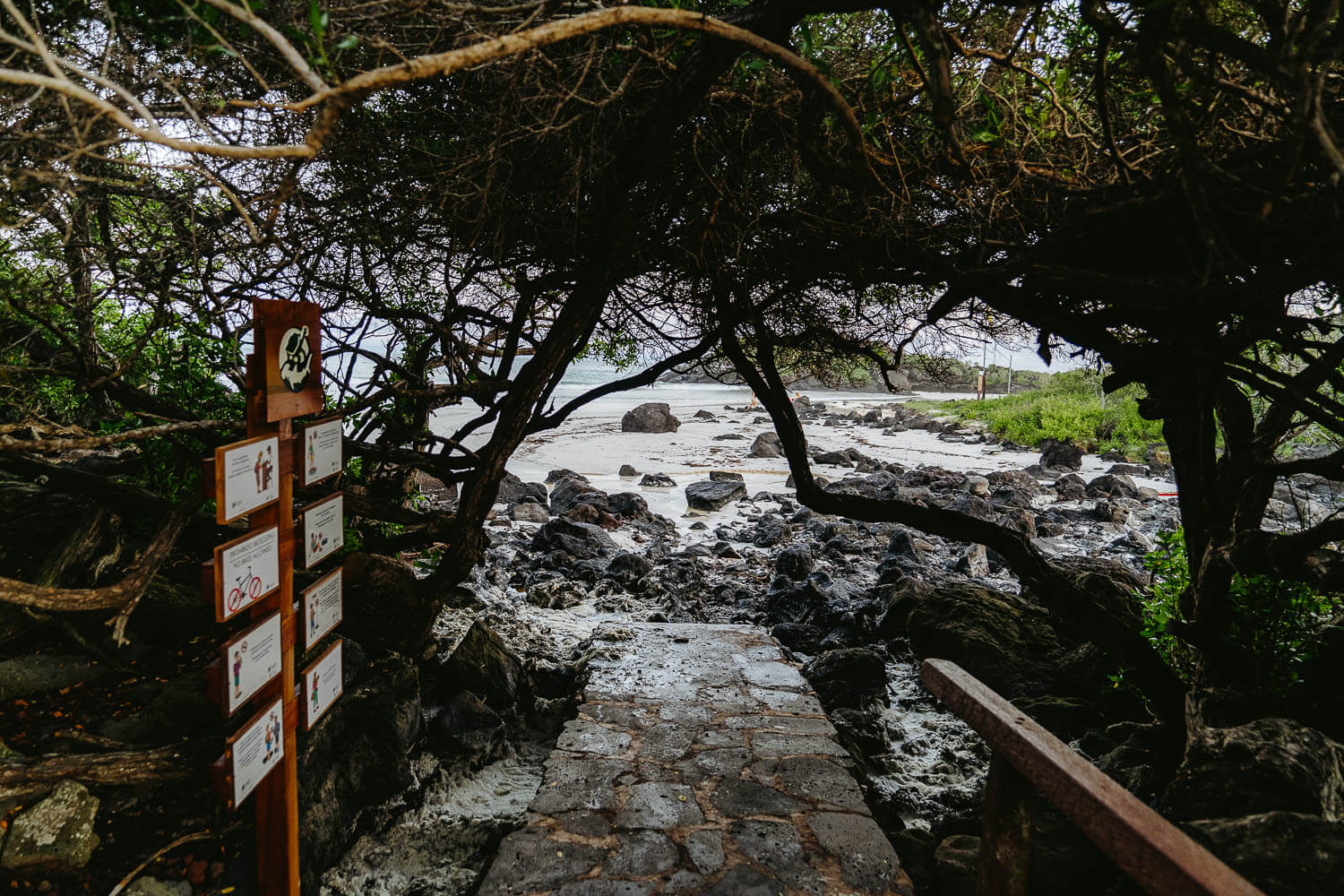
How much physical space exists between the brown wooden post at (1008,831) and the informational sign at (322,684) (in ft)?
9.53

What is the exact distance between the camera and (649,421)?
23969 millimetres

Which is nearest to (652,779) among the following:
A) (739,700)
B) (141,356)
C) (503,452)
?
(739,700)

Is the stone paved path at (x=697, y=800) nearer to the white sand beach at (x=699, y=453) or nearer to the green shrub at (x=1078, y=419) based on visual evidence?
the white sand beach at (x=699, y=453)

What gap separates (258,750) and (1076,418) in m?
22.7

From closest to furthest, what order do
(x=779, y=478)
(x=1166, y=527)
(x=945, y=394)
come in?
(x=1166, y=527), (x=779, y=478), (x=945, y=394)

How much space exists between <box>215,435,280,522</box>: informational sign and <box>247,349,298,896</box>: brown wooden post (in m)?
0.06

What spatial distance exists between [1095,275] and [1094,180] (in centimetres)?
56

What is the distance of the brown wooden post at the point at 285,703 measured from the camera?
9.63ft

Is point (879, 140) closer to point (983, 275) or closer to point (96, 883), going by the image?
point (983, 275)

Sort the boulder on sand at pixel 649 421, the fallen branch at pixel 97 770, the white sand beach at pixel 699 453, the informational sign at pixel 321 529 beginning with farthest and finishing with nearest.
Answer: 1. the boulder on sand at pixel 649 421
2. the white sand beach at pixel 699 453
3. the informational sign at pixel 321 529
4. the fallen branch at pixel 97 770

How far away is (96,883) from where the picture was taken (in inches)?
122

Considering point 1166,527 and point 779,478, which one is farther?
point 779,478

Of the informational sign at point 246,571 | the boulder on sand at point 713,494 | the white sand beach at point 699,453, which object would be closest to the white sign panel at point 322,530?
the informational sign at point 246,571

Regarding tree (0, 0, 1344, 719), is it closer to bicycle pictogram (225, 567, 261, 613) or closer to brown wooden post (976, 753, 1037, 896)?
bicycle pictogram (225, 567, 261, 613)
